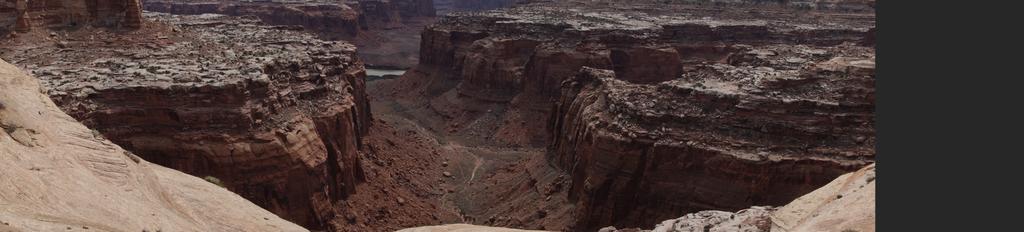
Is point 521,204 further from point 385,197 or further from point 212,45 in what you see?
point 212,45

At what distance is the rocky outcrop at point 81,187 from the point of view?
13.4 metres

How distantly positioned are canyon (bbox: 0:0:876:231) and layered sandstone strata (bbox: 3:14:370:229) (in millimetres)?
82

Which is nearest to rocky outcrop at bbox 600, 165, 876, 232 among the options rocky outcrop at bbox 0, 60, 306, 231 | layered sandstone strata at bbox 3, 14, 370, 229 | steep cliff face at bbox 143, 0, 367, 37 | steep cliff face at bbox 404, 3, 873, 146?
rocky outcrop at bbox 0, 60, 306, 231

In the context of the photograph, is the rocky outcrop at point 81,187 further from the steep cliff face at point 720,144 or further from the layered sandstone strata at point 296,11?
the layered sandstone strata at point 296,11

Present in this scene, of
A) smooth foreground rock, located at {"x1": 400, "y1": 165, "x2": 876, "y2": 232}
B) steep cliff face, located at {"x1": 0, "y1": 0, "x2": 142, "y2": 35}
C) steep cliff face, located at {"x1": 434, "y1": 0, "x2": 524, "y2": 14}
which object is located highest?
steep cliff face, located at {"x1": 0, "y1": 0, "x2": 142, "y2": 35}

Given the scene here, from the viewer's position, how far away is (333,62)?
4541 cm

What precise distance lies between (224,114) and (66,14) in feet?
72.1

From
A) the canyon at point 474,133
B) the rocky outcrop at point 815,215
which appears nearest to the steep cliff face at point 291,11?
the canyon at point 474,133

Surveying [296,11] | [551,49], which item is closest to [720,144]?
[551,49]

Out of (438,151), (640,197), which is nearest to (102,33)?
(438,151)

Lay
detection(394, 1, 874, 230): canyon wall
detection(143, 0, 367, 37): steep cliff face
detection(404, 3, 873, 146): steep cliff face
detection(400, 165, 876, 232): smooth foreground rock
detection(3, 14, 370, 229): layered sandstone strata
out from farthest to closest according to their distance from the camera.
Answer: detection(143, 0, 367, 37): steep cliff face → detection(404, 3, 873, 146): steep cliff face → detection(394, 1, 874, 230): canyon wall → detection(3, 14, 370, 229): layered sandstone strata → detection(400, 165, 876, 232): smooth foreground rock

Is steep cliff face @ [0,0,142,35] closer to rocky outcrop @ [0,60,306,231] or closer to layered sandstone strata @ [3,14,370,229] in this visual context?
layered sandstone strata @ [3,14,370,229]

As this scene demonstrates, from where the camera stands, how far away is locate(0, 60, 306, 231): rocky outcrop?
1338 cm

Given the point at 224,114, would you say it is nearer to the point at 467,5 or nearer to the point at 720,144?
the point at 720,144
